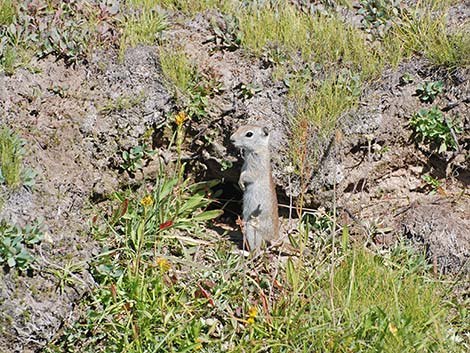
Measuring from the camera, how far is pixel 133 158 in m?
7.08

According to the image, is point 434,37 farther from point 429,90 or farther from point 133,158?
point 133,158

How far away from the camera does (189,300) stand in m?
6.28

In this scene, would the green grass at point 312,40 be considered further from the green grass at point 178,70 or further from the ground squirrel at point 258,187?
the ground squirrel at point 258,187

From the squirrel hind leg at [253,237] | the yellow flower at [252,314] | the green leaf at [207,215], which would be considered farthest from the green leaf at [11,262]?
the squirrel hind leg at [253,237]

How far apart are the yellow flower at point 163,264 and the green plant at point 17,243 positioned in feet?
3.03

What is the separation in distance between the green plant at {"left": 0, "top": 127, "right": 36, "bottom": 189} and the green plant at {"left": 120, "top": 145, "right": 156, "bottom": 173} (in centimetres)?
91

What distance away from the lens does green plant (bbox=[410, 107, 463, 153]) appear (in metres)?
7.38

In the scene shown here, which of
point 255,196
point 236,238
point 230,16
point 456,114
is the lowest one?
point 236,238

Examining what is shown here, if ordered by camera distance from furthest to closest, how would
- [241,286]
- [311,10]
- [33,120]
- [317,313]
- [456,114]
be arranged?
[311,10] < [456,114] < [33,120] < [241,286] < [317,313]

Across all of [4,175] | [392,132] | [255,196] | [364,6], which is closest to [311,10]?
[364,6]

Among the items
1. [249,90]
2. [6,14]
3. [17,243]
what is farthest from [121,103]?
[17,243]

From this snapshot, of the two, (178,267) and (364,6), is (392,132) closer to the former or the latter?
(364,6)

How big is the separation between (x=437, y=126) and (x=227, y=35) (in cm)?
216

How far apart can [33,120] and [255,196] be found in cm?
205
